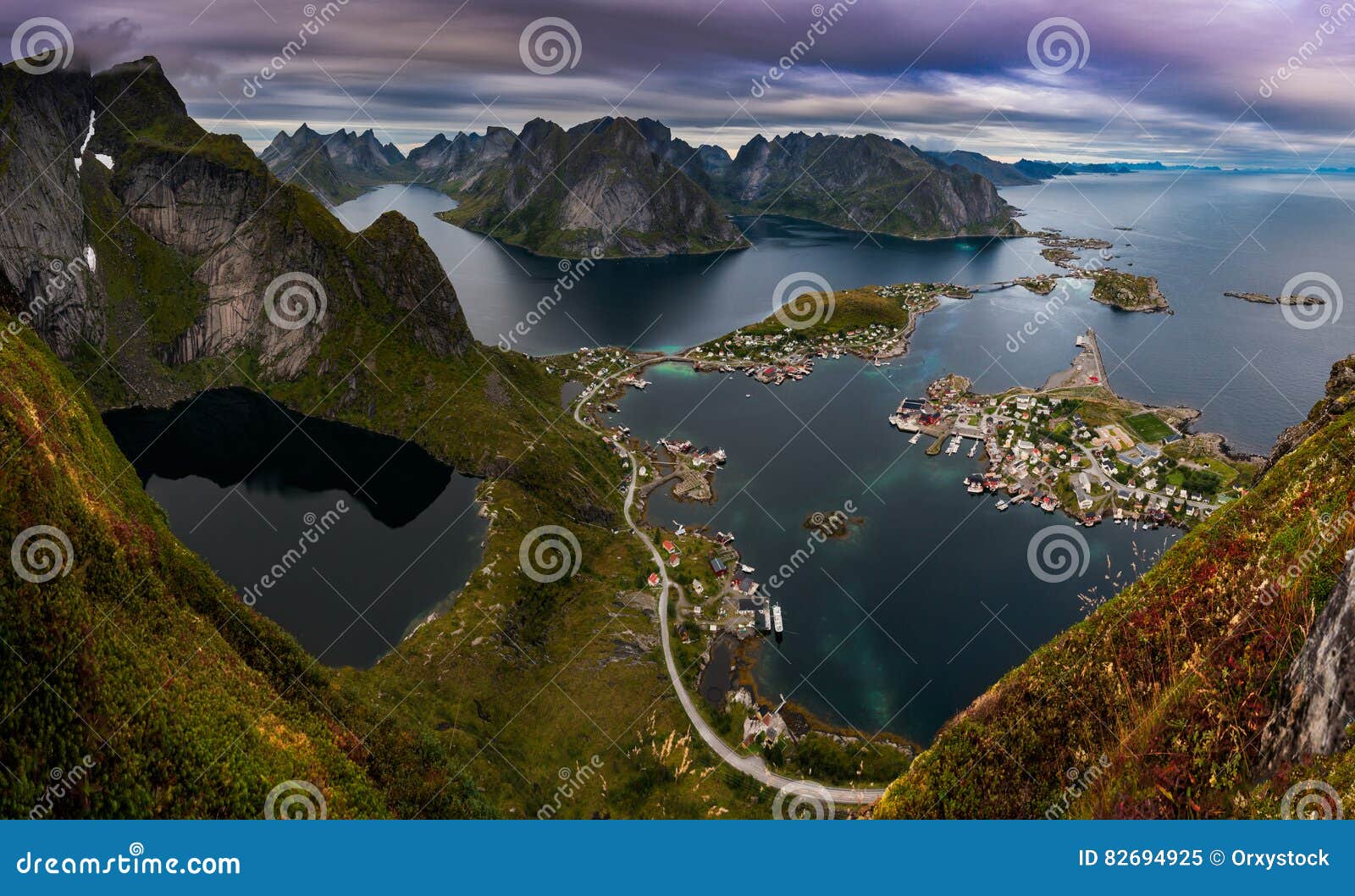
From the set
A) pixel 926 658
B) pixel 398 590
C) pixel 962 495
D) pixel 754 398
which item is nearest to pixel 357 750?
pixel 398 590

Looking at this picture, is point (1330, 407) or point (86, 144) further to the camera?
point (86, 144)

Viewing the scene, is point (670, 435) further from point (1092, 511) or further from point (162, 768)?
point (162, 768)

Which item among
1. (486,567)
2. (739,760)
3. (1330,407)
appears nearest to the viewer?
(1330,407)

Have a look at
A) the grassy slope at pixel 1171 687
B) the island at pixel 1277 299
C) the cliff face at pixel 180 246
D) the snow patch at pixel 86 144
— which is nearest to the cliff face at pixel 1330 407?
the grassy slope at pixel 1171 687

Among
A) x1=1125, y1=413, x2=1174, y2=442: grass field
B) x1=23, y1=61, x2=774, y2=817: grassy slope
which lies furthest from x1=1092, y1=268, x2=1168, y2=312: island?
x1=23, y1=61, x2=774, y2=817: grassy slope

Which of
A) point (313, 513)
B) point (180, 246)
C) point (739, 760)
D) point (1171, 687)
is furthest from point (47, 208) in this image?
point (1171, 687)

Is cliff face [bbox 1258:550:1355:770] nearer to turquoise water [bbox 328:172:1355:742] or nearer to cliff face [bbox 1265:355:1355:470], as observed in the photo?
cliff face [bbox 1265:355:1355:470]

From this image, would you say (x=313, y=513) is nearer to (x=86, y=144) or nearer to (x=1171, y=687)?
(x=1171, y=687)
